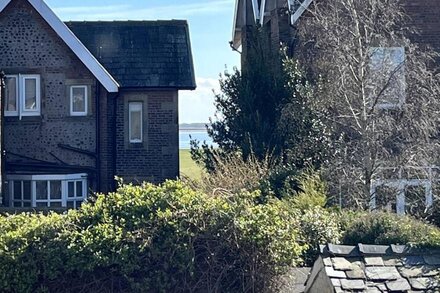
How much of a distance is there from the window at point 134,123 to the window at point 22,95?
10.5 ft

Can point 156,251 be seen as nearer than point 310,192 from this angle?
Yes

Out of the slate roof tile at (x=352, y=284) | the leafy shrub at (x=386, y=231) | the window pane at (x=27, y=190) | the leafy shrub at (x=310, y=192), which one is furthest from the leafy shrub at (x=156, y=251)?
the window pane at (x=27, y=190)

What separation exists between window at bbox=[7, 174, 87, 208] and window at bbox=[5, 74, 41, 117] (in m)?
2.26

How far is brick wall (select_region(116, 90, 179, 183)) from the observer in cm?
2594

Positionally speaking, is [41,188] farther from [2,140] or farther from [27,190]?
[2,140]

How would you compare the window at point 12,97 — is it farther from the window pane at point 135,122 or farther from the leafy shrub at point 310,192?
the leafy shrub at point 310,192

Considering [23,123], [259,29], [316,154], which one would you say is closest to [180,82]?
[259,29]

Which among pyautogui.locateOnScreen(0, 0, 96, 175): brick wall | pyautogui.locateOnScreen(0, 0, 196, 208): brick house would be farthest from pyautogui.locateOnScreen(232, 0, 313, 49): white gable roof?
pyautogui.locateOnScreen(0, 0, 96, 175): brick wall

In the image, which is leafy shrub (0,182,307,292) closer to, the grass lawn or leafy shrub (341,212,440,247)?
leafy shrub (341,212,440,247)

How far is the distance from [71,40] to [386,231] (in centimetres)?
1608

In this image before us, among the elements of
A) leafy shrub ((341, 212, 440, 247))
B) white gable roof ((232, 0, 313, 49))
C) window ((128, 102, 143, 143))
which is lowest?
leafy shrub ((341, 212, 440, 247))

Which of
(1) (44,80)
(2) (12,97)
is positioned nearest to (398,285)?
(1) (44,80)

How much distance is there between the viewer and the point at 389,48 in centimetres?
1728

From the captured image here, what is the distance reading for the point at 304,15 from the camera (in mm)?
21109
